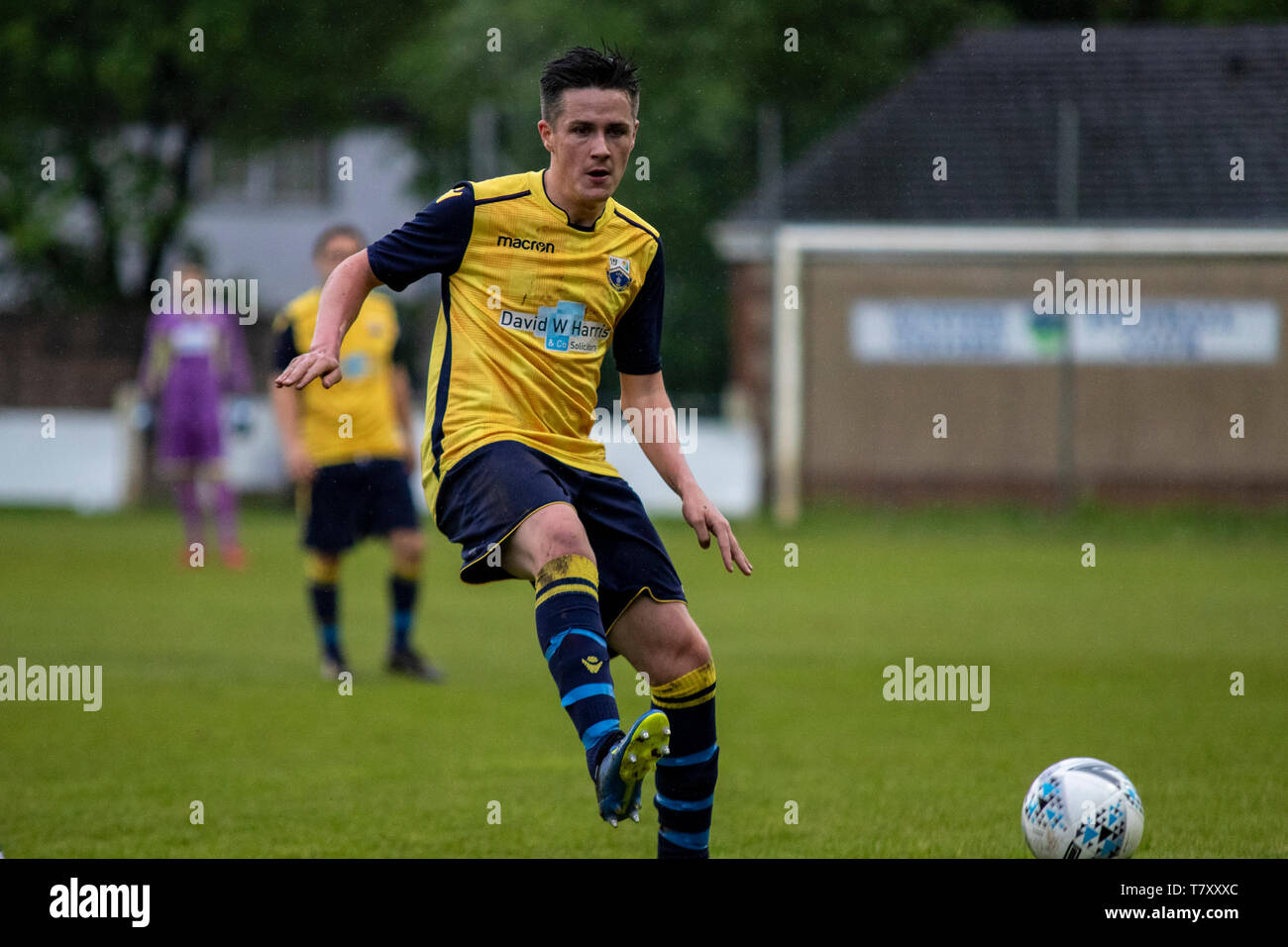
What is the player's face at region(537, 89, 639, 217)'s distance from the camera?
4684 millimetres

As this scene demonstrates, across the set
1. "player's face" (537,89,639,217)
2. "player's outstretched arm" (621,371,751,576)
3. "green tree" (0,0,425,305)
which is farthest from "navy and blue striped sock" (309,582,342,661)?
"green tree" (0,0,425,305)

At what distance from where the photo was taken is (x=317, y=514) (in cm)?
966

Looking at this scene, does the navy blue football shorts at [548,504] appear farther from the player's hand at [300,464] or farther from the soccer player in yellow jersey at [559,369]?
the player's hand at [300,464]

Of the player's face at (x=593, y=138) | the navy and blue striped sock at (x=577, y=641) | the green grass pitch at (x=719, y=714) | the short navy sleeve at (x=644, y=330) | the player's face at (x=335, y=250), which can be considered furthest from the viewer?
the player's face at (x=335, y=250)

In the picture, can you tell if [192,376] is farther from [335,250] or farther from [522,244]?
[522,244]

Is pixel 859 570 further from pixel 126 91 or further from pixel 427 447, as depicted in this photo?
pixel 126 91

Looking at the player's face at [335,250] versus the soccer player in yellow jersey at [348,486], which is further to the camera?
the soccer player in yellow jersey at [348,486]

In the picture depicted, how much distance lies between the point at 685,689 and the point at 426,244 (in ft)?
4.57

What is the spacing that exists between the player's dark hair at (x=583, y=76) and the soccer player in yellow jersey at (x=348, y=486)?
4879mm

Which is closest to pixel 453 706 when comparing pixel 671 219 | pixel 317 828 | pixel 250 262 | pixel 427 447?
pixel 317 828

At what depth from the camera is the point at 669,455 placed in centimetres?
514

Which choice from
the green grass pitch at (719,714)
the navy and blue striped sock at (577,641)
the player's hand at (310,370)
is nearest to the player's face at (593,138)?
the player's hand at (310,370)

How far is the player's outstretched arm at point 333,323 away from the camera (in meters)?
4.37
